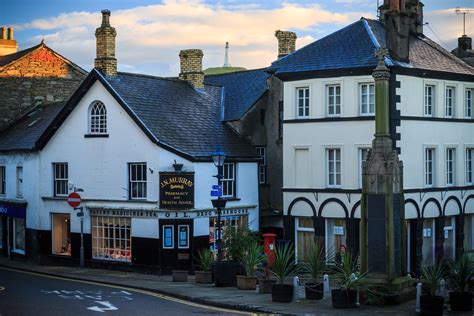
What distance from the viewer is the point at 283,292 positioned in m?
22.9

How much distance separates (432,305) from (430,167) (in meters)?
15.9

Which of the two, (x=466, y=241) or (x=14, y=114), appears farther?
(x=14, y=114)

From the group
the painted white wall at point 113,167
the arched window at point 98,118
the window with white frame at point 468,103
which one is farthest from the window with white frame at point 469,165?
the arched window at point 98,118

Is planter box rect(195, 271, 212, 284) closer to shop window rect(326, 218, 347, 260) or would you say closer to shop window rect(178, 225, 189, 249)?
shop window rect(178, 225, 189, 249)

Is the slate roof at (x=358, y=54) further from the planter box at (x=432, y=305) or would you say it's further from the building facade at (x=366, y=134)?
the planter box at (x=432, y=305)

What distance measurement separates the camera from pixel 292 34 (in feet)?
144

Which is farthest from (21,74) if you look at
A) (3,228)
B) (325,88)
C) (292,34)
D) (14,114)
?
(325,88)

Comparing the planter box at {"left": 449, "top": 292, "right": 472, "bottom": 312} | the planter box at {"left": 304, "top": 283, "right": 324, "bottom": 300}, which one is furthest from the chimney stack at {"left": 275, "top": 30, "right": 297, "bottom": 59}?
the planter box at {"left": 449, "top": 292, "right": 472, "bottom": 312}

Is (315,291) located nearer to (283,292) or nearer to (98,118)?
(283,292)

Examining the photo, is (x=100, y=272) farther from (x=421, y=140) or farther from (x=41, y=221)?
(x=421, y=140)

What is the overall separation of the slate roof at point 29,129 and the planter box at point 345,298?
2237 cm

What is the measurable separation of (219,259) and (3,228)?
19248 mm

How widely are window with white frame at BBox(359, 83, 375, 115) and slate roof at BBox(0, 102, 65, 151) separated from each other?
633 inches

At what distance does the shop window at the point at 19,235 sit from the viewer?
137 feet
